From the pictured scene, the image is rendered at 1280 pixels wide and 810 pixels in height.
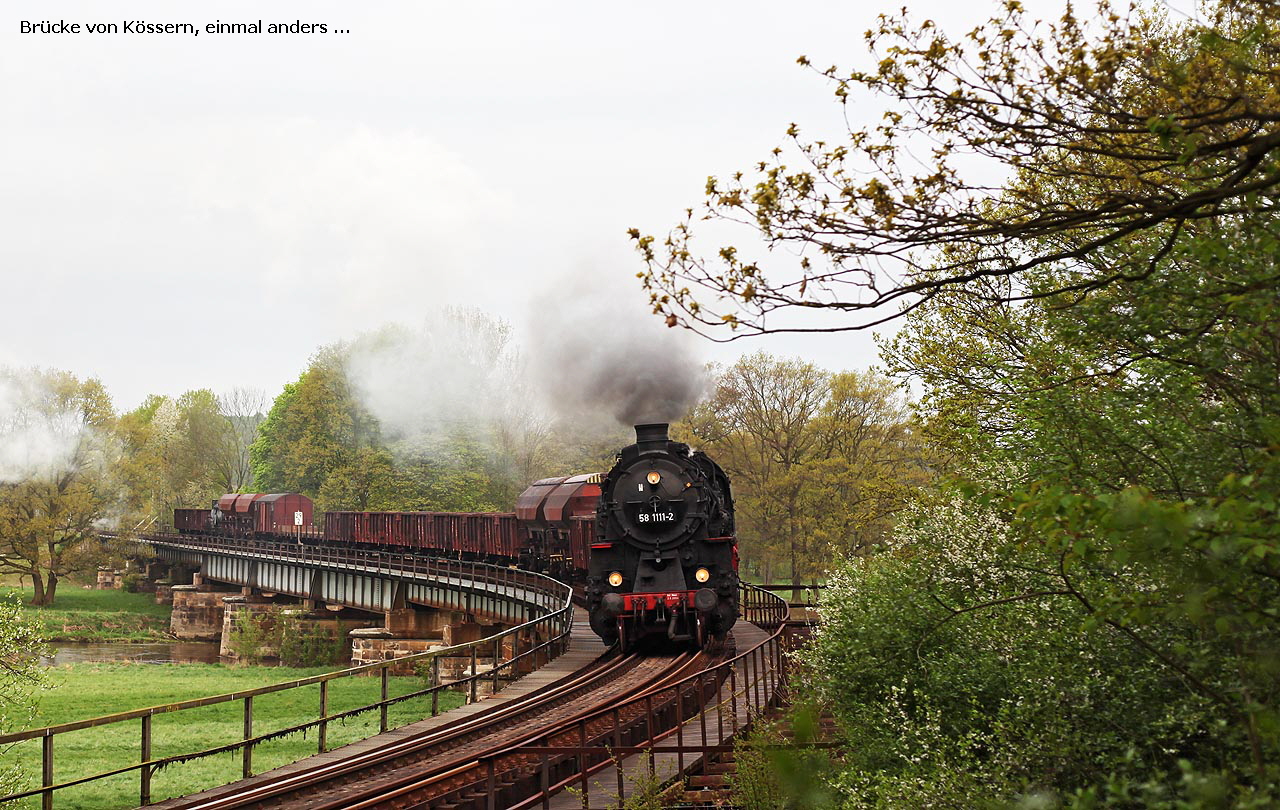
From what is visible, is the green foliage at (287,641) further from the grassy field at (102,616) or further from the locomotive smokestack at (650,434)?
the locomotive smokestack at (650,434)

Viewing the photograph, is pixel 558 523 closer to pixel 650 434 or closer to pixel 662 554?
pixel 650 434

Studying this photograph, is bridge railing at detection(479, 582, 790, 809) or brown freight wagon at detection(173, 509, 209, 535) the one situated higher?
brown freight wagon at detection(173, 509, 209, 535)

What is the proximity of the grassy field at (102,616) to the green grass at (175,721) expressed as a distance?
1051cm

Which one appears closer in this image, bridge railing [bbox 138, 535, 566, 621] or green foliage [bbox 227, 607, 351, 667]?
bridge railing [bbox 138, 535, 566, 621]

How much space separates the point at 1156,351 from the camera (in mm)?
7562

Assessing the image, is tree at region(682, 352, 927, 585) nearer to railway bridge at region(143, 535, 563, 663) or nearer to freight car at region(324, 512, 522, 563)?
freight car at region(324, 512, 522, 563)

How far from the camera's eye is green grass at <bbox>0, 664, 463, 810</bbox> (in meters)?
18.6

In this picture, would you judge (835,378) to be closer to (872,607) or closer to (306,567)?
(306,567)

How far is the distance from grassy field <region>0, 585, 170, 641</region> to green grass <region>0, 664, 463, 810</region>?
34.5 feet

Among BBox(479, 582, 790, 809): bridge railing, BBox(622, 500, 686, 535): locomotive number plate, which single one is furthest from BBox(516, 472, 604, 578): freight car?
BBox(479, 582, 790, 809): bridge railing

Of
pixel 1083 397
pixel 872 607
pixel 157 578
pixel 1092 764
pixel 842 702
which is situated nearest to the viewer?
pixel 1092 764

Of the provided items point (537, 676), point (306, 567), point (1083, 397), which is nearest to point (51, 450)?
point (306, 567)

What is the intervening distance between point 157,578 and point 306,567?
24.3 metres

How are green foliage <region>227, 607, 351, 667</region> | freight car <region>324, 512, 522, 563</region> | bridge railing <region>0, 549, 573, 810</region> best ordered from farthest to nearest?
1. green foliage <region>227, 607, 351, 667</region>
2. freight car <region>324, 512, 522, 563</region>
3. bridge railing <region>0, 549, 573, 810</region>
